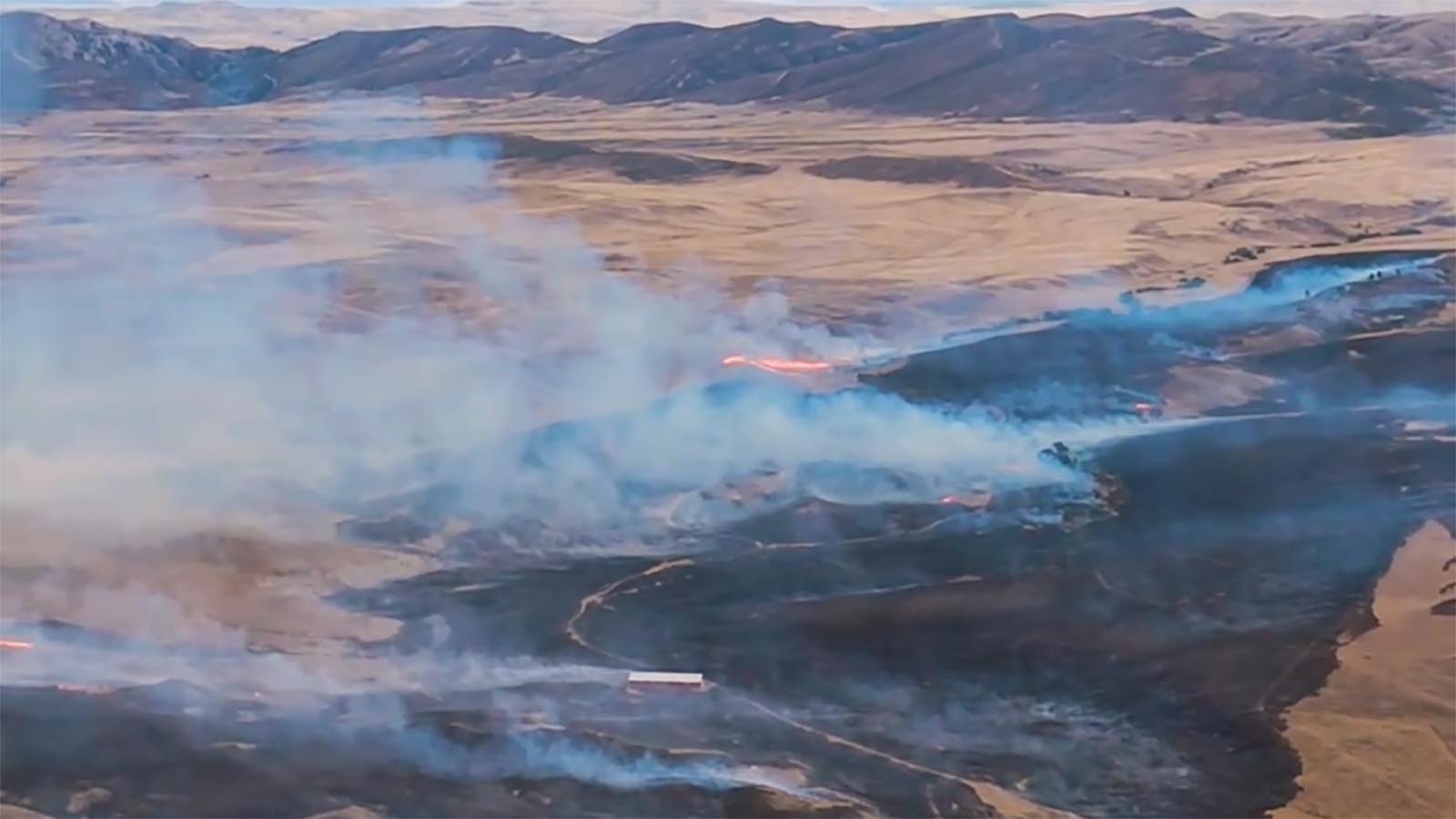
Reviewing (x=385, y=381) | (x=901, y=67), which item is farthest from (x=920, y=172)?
(x=385, y=381)

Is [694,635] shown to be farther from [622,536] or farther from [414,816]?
[414,816]

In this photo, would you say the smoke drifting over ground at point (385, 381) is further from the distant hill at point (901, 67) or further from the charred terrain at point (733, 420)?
the distant hill at point (901, 67)

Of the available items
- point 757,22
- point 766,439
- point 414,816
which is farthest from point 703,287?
point 414,816

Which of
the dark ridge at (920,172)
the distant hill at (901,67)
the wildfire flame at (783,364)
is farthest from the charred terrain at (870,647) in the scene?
the distant hill at (901,67)

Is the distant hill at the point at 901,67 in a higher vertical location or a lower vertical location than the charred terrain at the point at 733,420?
higher

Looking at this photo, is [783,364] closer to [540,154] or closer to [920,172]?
[540,154]

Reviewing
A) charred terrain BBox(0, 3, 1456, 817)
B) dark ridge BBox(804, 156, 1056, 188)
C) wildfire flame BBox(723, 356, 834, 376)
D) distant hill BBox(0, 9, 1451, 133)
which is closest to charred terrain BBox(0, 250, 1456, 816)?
charred terrain BBox(0, 3, 1456, 817)
